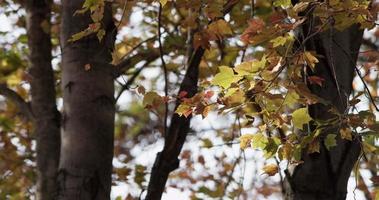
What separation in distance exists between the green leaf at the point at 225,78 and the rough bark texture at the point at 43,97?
1.80 metres

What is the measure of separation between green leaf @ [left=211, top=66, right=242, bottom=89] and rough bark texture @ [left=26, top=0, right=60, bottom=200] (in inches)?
70.9

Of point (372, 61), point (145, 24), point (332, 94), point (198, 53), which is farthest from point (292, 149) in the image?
point (145, 24)

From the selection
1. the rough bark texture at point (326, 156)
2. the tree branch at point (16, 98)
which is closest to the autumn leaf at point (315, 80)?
the rough bark texture at point (326, 156)

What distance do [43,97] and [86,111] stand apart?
141 cm

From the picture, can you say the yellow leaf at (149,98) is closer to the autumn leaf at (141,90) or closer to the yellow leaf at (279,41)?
the autumn leaf at (141,90)

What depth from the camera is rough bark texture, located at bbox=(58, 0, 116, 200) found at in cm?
267

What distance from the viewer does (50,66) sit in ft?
14.1

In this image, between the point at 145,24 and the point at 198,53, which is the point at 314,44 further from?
the point at 145,24

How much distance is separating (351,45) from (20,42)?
141 inches

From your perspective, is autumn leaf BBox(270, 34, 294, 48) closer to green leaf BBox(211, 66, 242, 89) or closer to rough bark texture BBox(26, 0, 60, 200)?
green leaf BBox(211, 66, 242, 89)

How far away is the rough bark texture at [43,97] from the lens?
380 cm

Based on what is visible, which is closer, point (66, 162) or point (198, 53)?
point (66, 162)

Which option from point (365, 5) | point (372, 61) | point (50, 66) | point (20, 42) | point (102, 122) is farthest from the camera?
point (20, 42)

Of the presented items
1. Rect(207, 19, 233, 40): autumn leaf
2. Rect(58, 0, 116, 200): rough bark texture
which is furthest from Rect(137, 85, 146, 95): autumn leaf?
Rect(207, 19, 233, 40): autumn leaf
